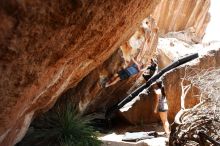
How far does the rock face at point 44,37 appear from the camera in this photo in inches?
175

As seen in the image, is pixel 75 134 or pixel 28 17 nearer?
pixel 28 17

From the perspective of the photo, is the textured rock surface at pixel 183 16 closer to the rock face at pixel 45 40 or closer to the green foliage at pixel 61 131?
the green foliage at pixel 61 131

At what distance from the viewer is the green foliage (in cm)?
1090

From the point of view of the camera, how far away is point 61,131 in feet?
36.6

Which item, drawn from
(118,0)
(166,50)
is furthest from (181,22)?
(118,0)

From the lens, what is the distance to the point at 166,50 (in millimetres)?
23188

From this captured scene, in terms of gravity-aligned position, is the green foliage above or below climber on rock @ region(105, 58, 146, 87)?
below

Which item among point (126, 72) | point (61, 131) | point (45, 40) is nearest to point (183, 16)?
point (126, 72)

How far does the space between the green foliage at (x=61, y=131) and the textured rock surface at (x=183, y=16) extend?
1509 centimetres

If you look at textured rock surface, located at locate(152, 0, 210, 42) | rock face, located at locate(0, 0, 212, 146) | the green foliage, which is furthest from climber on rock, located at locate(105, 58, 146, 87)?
textured rock surface, located at locate(152, 0, 210, 42)

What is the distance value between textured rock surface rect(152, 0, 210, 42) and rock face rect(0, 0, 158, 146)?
63.9ft

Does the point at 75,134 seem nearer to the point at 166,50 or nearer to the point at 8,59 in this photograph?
the point at 8,59

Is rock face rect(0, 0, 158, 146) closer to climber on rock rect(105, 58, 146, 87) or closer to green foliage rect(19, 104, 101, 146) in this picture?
green foliage rect(19, 104, 101, 146)

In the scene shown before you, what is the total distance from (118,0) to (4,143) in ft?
13.1
